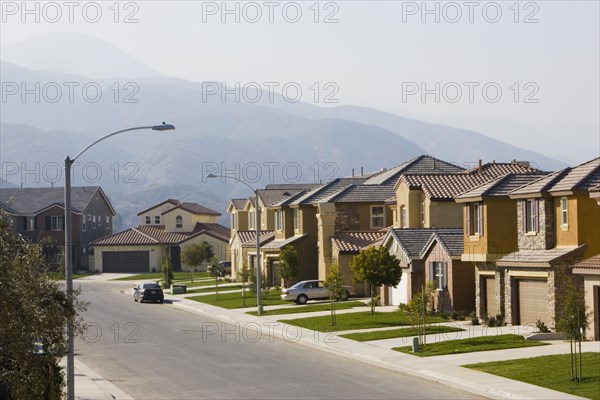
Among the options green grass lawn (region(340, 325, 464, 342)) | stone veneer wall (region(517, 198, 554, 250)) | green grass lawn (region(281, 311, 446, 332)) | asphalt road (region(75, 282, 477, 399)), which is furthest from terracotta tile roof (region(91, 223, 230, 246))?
stone veneer wall (region(517, 198, 554, 250))

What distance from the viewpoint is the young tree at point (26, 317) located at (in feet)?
54.2

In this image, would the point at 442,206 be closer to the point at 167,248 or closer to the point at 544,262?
the point at 544,262

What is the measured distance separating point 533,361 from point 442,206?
25.6 m

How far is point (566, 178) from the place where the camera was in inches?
1630

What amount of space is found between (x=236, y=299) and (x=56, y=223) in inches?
1915

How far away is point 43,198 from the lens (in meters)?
114

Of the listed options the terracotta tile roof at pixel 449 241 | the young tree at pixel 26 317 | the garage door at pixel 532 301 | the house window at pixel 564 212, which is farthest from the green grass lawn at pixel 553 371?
the terracotta tile roof at pixel 449 241

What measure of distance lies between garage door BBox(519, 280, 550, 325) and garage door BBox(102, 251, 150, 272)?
243 ft

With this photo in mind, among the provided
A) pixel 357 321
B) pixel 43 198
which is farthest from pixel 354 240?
pixel 43 198

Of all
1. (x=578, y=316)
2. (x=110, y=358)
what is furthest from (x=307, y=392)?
(x=110, y=358)

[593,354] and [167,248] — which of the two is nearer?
[593,354]

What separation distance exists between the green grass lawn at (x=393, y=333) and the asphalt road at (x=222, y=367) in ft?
8.74

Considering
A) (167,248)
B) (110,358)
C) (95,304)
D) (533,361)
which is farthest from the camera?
(167,248)

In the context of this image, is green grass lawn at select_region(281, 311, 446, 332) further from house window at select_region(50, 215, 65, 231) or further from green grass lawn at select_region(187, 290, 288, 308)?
house window at select_region(50, 215, 65, 231)
